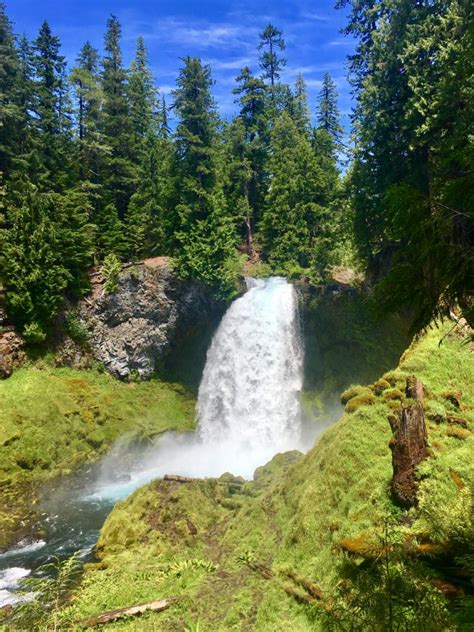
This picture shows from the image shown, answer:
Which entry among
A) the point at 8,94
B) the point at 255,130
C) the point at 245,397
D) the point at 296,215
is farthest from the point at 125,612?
the point at 255,130

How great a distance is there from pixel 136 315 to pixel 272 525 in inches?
737

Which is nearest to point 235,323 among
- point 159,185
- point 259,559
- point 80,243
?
point 80,243

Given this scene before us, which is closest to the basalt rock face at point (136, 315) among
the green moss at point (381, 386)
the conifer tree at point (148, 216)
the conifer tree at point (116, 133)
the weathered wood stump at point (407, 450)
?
the conifer tree at point (148, 216)

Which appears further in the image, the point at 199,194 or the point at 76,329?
the point at 199,194

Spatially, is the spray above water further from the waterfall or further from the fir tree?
the fir tree

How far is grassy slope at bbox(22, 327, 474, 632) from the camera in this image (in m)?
7.70

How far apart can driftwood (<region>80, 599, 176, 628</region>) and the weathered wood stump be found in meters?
5.24

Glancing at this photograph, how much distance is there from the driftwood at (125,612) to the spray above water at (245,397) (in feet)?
42.2

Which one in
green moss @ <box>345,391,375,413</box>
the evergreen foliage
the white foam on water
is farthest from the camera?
the evergreen foliage

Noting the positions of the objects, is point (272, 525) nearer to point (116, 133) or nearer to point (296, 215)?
point (296, 215)

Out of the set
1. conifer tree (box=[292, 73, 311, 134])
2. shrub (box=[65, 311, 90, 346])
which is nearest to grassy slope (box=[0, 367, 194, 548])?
shrub (box=[65, 311, 90, 346])

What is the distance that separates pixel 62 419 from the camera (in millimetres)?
21828

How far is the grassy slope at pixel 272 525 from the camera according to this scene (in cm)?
770

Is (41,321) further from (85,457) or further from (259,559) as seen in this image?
(259,559)
